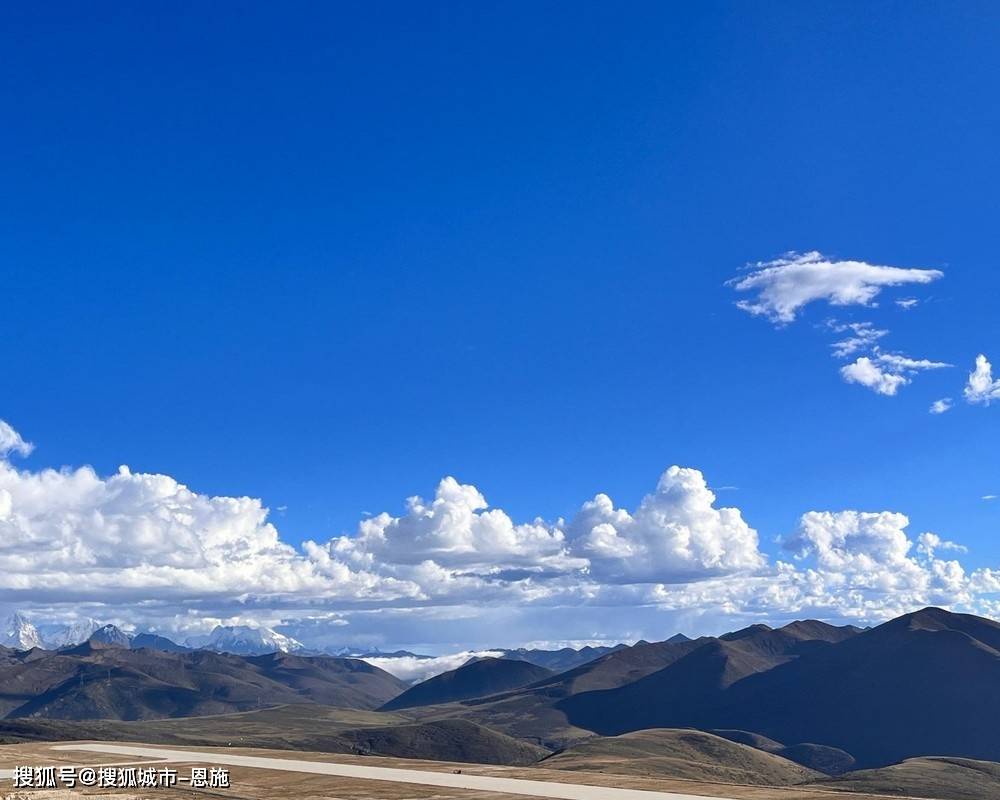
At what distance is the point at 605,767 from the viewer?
309 ft

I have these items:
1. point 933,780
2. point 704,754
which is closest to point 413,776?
point 933,780

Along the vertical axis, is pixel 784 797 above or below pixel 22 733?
above

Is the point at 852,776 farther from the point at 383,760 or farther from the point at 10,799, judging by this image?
the point at 10,799

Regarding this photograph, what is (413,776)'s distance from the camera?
63500 mm

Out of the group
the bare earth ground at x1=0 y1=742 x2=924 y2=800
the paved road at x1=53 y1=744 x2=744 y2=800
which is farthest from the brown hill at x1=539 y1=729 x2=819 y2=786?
the bare earth ground at x1=0 y1=742 x2=924 y2=800

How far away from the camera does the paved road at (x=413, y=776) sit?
5281 centimetres

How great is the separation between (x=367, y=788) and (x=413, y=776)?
753cm

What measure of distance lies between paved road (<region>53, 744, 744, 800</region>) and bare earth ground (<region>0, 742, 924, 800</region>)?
1.84 meters

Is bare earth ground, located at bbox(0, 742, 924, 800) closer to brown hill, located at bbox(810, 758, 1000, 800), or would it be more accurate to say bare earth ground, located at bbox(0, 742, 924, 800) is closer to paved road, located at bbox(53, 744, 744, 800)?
paved road, located at bbox(53, 744, 744, 800)

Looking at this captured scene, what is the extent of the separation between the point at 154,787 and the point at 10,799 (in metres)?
11.7

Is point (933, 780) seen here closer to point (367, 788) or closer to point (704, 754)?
point (704, 754)

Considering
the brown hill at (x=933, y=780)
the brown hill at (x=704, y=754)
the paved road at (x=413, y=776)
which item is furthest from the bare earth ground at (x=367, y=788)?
the brown hill at (x=704, y=754)

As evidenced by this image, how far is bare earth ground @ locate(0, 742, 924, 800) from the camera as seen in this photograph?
5078 cm

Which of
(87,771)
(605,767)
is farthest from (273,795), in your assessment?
(605,767)
